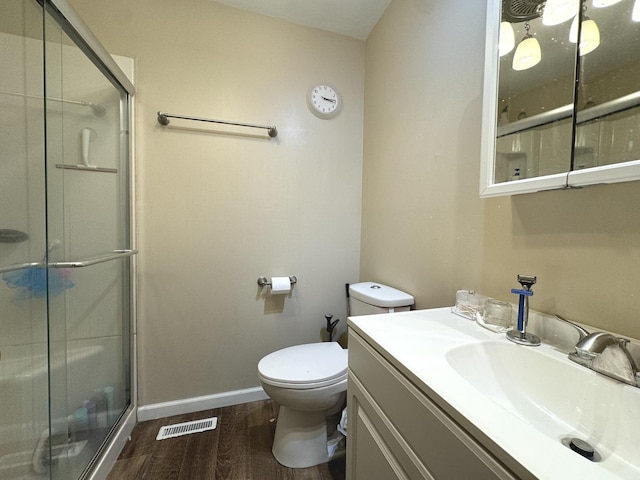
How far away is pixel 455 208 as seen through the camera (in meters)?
1.06

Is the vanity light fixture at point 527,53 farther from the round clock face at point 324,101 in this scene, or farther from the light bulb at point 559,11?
the round clock face at point 324,101

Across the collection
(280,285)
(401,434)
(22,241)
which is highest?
(22,241)

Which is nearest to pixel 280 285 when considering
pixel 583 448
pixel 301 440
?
pixel 301 440

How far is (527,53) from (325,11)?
4.12 feet

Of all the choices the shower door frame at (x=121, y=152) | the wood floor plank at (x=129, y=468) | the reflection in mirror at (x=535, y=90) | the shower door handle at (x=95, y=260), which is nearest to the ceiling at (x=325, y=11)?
the shower door frame at (x=121, y=152)

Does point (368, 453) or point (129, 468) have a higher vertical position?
point (368, 453)

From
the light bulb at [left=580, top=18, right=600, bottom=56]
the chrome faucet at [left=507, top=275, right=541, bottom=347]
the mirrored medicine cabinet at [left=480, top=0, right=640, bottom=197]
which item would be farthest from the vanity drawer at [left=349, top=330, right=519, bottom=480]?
the light bulb at [left=580, top=18, right=600, bottom=56]

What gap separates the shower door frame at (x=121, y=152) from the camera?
97cm

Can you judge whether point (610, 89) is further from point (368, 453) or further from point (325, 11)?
point (325, 11)

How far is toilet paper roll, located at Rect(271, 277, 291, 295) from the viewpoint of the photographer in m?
1.61

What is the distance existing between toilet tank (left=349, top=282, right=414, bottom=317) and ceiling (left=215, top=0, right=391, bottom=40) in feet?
5.35

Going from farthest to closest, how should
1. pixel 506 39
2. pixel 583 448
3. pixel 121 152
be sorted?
pixel 121 152, pixel 506 39, pixel 583 448

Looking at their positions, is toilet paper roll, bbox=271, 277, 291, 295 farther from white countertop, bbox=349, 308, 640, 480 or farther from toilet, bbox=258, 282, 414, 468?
white countertop, bbox=349, 308, 640, 480

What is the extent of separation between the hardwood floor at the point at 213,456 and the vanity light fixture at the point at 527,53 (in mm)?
1748
